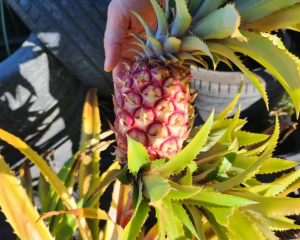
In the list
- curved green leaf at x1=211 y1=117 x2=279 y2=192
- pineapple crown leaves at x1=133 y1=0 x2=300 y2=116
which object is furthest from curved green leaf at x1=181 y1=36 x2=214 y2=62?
curved green leaf at x1=211 y1=117 x2=279 y2=192

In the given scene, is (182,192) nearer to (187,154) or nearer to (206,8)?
(187,154)

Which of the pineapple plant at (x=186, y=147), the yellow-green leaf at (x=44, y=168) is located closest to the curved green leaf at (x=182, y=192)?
the pineapple plant at (x=186, y=147)

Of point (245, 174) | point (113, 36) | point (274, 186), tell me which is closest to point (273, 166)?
point (274, 186)

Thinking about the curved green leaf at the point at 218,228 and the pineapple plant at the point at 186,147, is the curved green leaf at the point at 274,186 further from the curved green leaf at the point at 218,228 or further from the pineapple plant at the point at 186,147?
the curved green leaf at the point at 218,228

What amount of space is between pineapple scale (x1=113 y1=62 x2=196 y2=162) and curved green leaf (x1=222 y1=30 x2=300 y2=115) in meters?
0.16

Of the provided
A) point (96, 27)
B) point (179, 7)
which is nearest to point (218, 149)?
point (179, 7)

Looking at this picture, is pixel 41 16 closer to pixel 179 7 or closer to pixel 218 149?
pixel 179 7

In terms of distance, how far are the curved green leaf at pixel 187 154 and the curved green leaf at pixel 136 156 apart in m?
0.04

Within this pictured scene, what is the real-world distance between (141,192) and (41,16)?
0.71 metres

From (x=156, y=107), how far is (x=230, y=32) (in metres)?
0.22

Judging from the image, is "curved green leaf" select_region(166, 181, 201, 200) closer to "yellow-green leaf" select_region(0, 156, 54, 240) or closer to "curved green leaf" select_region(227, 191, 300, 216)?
"curved green leaf" select_region(227, 191, 300, 216)

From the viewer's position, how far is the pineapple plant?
46 cm

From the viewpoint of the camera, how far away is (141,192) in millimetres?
509

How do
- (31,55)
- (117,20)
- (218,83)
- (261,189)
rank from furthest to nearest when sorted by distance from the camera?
(218,83) → (31,55) → (117,20) → (261,189)
